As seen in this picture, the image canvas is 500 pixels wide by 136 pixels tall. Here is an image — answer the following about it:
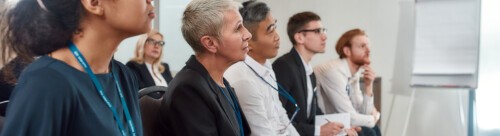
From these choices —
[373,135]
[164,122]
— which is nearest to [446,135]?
[373,135]

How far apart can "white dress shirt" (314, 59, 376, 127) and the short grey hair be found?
1.91 metres

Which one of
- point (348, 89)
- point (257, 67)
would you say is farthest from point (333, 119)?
point (257, 67)

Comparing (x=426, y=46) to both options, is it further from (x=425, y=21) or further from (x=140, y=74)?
(x=140, y=74)

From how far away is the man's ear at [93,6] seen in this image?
0.94 meters

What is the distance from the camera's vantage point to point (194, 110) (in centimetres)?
142

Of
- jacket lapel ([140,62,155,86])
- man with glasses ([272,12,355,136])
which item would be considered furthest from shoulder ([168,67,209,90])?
jacket lapel ([140,62,155,86])

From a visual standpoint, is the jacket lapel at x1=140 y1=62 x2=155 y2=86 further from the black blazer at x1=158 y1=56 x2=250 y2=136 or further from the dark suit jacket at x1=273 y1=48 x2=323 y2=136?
the black blazer at x1=158 y1=56 x2=250 y2=136

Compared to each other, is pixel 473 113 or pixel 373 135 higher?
pixel 373 135

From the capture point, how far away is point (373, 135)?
11.1 feet

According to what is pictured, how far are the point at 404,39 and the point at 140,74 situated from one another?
3390 millimetres

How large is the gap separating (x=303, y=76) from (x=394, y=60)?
3.27 meters

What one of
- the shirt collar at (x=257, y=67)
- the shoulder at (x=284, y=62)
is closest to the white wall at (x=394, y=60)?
the shoulder at (x=284, y=62)

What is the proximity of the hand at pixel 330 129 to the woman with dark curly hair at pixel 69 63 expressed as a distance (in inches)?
70.4

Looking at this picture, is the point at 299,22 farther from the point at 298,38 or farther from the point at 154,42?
the point at 154,42
